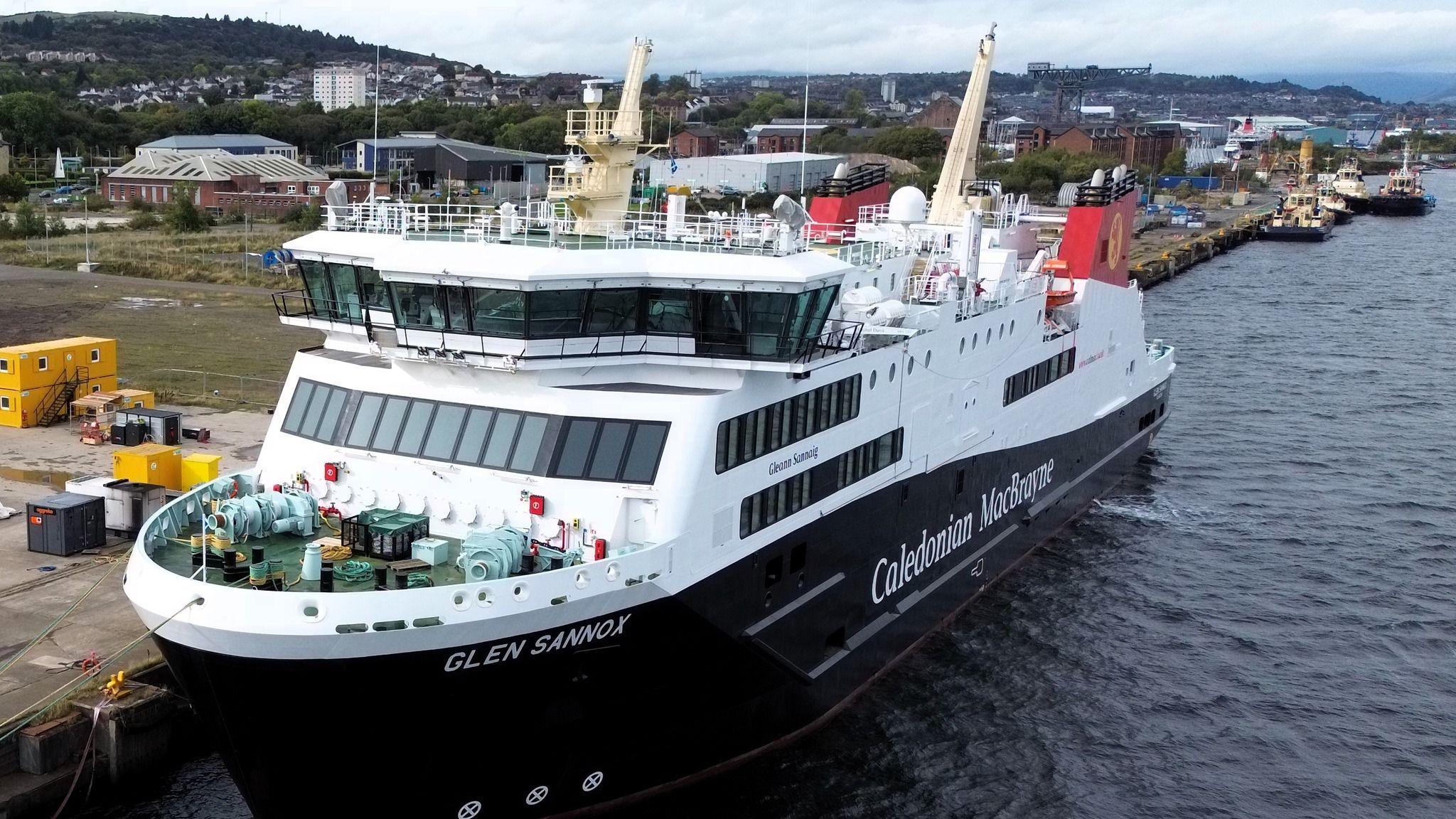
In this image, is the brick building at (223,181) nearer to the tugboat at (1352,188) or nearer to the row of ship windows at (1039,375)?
the row of ship windows at (1039,375)

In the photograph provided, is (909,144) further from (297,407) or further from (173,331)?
(297,407)

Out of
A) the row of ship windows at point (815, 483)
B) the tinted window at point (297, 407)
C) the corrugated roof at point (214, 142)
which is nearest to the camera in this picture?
the row of ship windows at point (815, 483)

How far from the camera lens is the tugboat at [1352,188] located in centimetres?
15088

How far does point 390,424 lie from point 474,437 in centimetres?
153

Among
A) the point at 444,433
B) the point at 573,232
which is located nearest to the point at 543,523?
the point at 444,433

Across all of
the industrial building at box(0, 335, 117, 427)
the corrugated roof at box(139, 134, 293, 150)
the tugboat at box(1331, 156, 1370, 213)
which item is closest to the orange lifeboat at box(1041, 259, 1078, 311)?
the industrial building at box(0, 335, 117, 427)

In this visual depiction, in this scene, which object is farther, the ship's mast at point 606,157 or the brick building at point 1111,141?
the brick building at point 1111,141

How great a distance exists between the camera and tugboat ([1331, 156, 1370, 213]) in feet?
495

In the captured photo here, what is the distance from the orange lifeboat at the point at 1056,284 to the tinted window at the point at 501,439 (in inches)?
700

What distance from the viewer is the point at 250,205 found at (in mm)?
97000

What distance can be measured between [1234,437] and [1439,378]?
53.5 ft

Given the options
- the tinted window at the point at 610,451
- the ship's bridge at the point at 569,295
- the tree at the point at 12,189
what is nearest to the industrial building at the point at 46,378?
the ship's bridge at the point at 569,295

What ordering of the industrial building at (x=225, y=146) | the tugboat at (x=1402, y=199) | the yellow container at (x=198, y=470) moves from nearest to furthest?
the yellow container at (x=198, y=470) < the industrial building at (x=225, y=146) < the tugboat at (x=1402, y=199)

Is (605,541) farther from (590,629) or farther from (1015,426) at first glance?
(1015,426)
